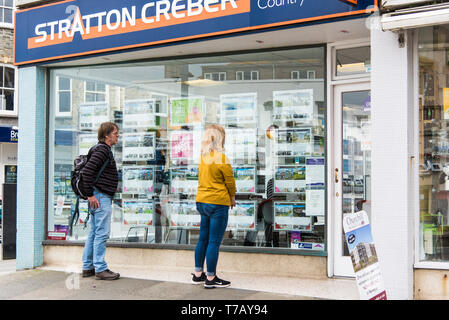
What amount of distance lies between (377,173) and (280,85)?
2306mm

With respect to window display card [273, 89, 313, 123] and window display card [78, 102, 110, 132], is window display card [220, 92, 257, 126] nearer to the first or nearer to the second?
window display card [273, 89, 313, 123]

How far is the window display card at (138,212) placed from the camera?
819 centimetres

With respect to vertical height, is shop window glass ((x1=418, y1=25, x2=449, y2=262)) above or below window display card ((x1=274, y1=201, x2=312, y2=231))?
above

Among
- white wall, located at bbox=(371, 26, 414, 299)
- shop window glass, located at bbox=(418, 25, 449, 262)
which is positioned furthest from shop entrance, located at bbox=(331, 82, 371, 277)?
white wall, located at bbox=(371, 26, 414, 299)

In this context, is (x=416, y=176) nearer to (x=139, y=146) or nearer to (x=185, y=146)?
(x=185, y=146)

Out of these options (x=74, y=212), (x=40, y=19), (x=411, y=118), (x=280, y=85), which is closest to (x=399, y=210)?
(x=411, y=118)

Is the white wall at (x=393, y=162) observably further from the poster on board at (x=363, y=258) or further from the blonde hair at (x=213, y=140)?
the blonde hair at (x=213, y=140)

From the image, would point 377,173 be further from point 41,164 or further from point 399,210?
point 41,164

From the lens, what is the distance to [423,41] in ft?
19.1

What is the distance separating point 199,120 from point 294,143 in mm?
1491

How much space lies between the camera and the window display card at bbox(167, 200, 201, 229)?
793 centimetres

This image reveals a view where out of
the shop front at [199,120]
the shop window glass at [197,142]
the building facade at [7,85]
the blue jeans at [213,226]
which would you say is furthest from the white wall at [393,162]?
the building facade at [7,85]

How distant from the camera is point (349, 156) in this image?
696 cm

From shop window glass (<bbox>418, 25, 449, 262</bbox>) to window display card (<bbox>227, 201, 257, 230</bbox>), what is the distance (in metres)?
2.47
